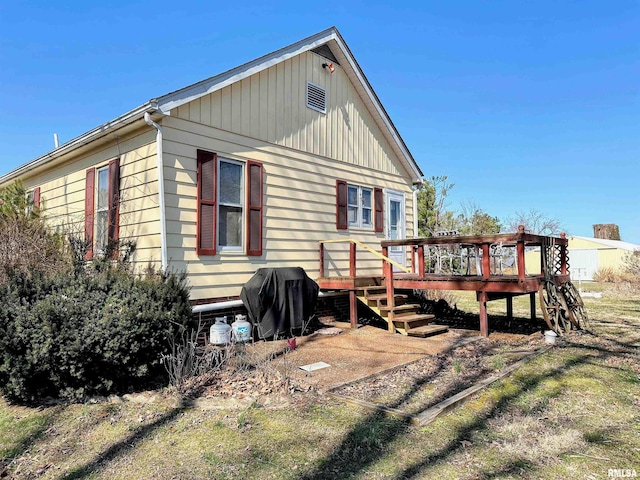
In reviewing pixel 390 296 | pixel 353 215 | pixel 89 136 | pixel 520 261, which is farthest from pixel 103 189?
pixel 520 261

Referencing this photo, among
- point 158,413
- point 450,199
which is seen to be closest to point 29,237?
point 158,413

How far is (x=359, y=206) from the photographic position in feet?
34.1

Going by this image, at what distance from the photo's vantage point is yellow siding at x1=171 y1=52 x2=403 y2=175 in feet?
24.7

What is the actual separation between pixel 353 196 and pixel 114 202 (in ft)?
17.8

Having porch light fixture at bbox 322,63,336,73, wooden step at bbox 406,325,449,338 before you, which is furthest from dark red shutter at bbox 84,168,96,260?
wooden step at bbox 406,325,449,338

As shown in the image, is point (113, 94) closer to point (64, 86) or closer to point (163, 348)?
point (64, 86)

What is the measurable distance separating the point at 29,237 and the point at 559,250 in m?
10.2

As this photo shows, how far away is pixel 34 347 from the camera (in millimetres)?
4090

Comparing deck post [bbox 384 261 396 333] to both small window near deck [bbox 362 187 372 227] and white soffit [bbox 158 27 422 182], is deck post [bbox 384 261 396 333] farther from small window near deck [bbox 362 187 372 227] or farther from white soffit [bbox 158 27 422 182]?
white soffit [bbox 158 27 422 182]

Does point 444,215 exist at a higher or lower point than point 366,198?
higher

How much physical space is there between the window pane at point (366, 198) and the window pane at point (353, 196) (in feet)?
0.91

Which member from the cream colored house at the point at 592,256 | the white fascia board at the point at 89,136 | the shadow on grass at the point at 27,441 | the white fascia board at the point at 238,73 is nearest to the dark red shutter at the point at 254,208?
the white fascia board at the point at 238,73

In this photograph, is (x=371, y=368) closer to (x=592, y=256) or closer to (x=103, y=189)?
(x=103, y=189)

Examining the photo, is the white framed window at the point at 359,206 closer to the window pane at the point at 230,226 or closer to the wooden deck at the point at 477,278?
the wooden deck at the point at 477,278
